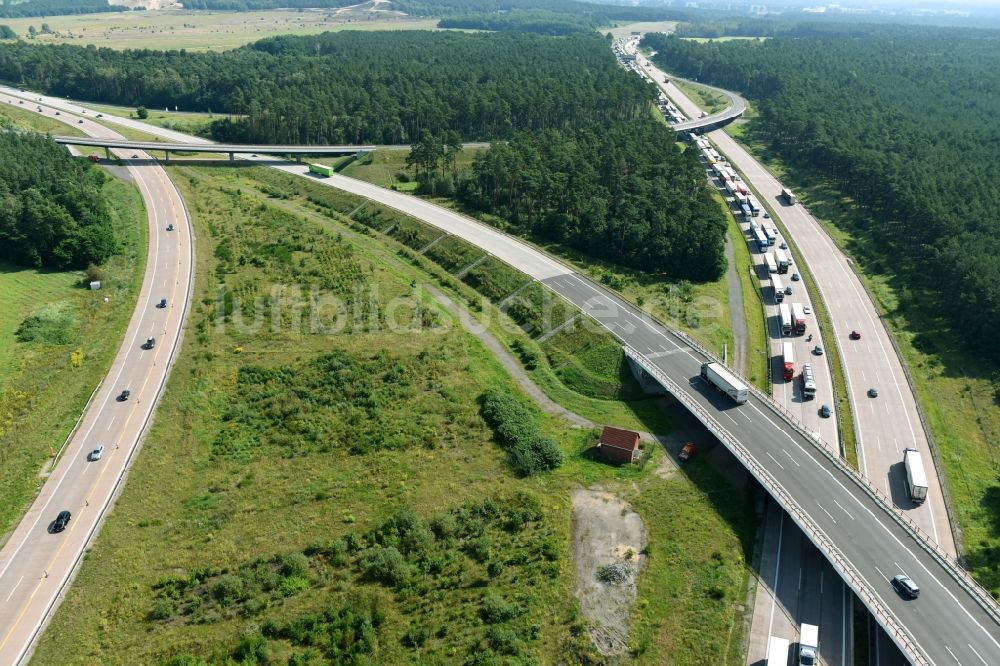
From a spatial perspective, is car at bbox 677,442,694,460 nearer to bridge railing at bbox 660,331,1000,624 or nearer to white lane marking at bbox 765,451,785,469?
white lane marking at bbox 765,451,785,469

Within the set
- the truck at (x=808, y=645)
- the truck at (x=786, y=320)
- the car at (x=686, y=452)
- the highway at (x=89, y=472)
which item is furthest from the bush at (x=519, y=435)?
the truck at (x=786, y=320)

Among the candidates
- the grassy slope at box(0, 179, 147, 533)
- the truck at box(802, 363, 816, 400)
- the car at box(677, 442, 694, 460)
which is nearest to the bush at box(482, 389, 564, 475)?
the car at box(677, 442, 694, 460)

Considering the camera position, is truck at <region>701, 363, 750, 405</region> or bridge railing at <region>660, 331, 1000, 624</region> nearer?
bridge railing at <region>660, 331, 1000, 624</region>

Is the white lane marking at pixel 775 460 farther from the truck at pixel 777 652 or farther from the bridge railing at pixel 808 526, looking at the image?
the truck at pixel 777 652

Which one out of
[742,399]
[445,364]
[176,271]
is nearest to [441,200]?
[176,271]

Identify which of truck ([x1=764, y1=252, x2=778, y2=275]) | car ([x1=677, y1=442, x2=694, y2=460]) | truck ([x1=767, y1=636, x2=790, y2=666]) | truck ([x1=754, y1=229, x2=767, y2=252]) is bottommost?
Answer: truck ([x1=767, y1=636, x2=790, y2=666])

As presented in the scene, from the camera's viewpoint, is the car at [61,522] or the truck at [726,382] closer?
the car at [61,522]
